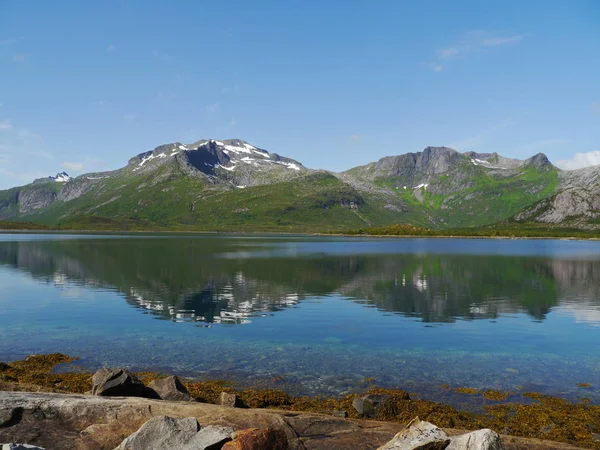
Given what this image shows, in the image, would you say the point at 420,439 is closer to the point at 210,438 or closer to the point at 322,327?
the point at 210,438

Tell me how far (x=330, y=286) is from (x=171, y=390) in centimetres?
5584

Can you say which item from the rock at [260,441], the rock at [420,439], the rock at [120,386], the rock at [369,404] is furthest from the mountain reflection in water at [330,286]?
the rock at [420,439]

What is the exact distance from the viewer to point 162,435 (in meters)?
13.9

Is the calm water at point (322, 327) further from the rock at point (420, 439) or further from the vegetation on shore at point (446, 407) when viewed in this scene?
the rock at point (420, 439)

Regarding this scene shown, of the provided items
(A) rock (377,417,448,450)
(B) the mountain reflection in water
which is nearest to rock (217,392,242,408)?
(A) rock (377,417,448,450)

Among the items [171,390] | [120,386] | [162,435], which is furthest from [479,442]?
[120,386]

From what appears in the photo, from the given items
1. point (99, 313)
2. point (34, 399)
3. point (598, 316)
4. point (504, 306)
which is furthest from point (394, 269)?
point (34, 399)

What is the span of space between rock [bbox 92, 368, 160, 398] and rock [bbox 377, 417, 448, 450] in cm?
1383

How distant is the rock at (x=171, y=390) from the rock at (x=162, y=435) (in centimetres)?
807

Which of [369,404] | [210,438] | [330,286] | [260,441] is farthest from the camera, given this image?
[330,286]

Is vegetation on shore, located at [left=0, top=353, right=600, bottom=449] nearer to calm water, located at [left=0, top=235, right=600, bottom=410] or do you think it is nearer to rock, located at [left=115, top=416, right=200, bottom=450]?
calm water, located at [left=0, top=235, right=600, bottom=410]

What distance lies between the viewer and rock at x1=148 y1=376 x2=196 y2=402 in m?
22.1

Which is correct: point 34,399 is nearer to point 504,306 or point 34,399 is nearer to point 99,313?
point 99,313

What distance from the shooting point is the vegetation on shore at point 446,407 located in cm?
2109
